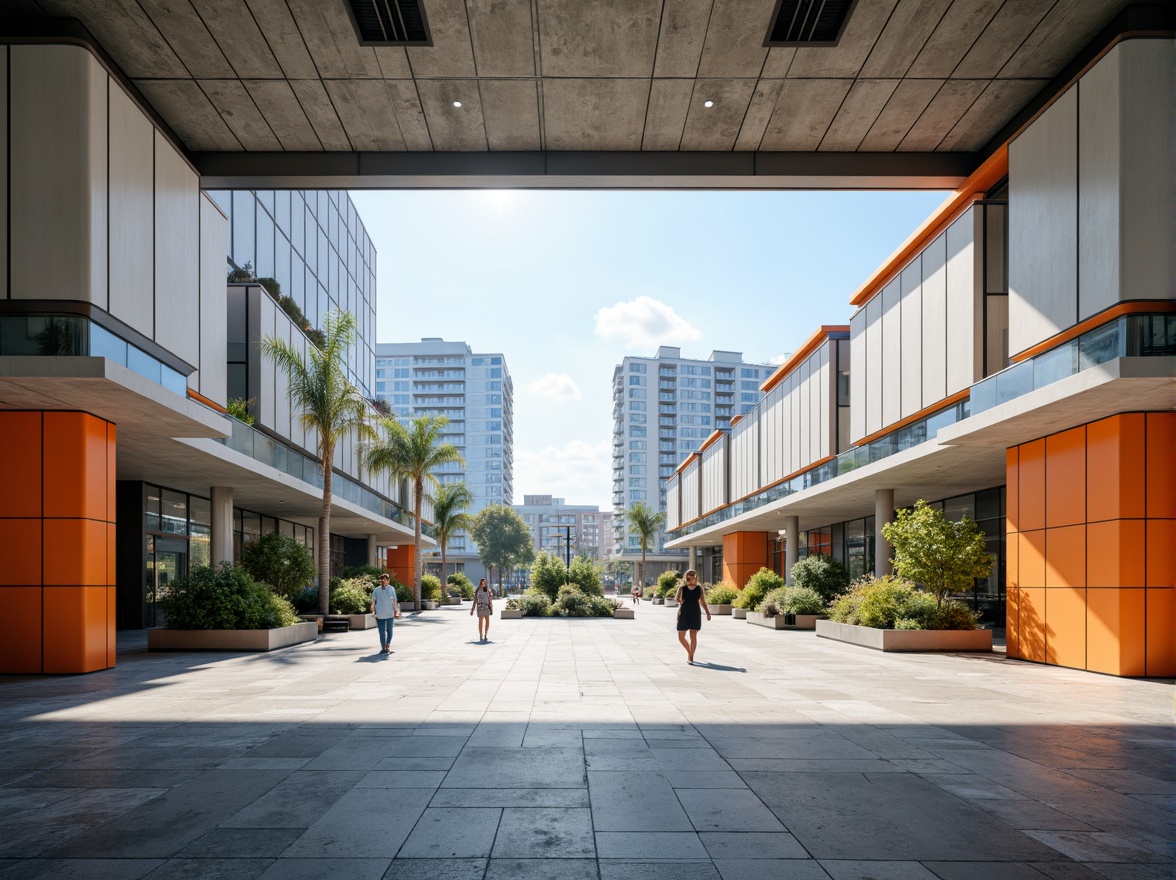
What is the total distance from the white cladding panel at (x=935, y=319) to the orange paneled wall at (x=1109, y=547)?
5.49 m

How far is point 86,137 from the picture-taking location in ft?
44.9

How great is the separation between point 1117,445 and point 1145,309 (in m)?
2.41

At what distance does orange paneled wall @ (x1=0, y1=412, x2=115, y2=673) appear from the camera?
45.7 feet

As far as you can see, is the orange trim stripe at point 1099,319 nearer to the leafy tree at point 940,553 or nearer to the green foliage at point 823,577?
the leafy tree at point 940,553

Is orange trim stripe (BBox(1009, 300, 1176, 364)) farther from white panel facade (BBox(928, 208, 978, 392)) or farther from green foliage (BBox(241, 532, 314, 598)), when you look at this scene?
green foliage (BBox(241, 532, 314, 598))

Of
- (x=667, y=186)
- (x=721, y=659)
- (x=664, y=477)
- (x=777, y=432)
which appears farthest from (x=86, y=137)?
(x=664, y=477)

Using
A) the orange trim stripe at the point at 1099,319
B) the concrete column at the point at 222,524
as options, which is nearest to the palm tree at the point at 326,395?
the concrete column at the point at 222,524

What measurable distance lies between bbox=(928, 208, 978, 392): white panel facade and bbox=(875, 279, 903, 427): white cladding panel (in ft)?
12.1

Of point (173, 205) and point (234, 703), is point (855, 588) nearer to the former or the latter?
point (234, 703)

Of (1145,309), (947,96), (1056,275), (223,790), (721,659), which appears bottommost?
(721,659)

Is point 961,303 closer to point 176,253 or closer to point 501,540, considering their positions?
point 176,253

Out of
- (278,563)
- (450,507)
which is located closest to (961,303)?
(278,563)

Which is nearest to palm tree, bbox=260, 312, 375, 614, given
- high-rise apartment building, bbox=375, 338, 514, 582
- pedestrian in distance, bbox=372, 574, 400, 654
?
pedestrian in distance, bbox=372, 574, 400, 654

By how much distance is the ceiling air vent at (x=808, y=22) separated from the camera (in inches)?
518
